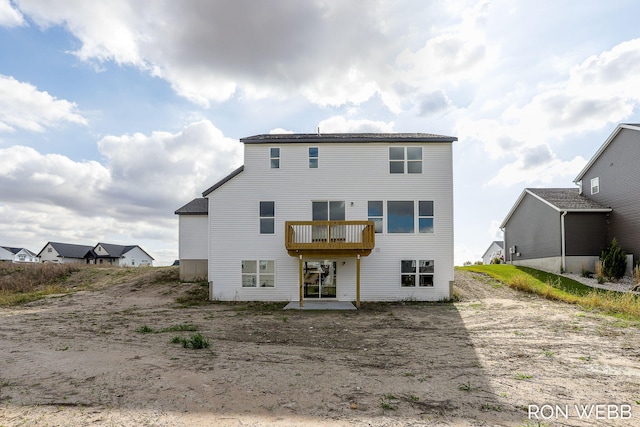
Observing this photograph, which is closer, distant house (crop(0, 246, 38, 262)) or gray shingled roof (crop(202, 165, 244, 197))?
gray shingled roof (crop(202, 165, 244, 197))

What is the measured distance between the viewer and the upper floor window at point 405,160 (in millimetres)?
18219

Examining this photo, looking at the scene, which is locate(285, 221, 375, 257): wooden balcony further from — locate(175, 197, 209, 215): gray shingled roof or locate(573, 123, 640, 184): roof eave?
Answer: locate(573, 123, 640, 184): roof eave

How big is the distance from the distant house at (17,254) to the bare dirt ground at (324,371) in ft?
245

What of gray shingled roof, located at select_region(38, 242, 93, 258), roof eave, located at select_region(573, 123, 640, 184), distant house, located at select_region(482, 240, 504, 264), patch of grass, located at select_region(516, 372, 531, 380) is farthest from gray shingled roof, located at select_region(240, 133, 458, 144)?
gray shingled roof, located at select_region(38, 242, 93, 258)

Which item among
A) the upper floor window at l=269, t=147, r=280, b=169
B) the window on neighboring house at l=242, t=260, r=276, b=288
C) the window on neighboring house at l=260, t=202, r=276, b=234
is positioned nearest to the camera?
the window on neighboring house at l=242, t=260, r=276, b=288

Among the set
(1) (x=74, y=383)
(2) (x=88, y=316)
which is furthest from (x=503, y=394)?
(2) (x=88, y=316)

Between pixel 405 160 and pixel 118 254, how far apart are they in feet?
192

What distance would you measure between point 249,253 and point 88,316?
6.99 meters

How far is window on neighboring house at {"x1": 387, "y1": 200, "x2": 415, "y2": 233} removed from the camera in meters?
17.9

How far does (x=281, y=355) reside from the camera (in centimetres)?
848

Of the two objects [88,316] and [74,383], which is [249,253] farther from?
[74,383]

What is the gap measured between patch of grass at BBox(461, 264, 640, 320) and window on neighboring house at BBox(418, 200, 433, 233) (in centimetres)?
664

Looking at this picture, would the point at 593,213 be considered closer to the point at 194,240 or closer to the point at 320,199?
the point at 320,199

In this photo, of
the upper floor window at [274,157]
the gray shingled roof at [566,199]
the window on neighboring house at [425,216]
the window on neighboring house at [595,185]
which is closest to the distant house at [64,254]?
the upper floor window at [274,157]
